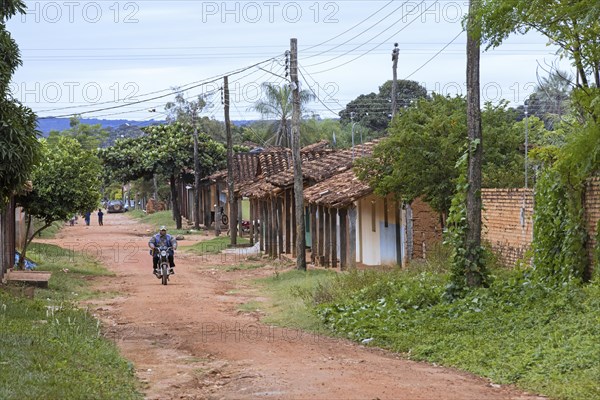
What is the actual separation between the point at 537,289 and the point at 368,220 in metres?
16.6

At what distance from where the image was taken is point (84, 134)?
364 ft

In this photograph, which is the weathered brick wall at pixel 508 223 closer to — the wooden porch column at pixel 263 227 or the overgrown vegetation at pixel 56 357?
the overgrown vegetation at pixel 56 357

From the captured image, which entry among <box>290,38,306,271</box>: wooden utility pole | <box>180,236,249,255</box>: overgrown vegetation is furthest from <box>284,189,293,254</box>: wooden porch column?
<box>290,38,306,271</box>: wooden utility pole

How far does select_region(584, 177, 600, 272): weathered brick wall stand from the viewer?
16.6 m

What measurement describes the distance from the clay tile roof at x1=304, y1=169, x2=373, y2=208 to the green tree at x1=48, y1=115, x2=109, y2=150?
70242 mm

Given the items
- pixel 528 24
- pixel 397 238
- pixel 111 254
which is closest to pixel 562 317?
pixel 528 24

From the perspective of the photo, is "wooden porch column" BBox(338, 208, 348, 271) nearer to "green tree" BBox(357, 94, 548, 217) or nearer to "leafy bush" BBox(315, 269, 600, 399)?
"green tree" BBox(357, 94, 548, 217)

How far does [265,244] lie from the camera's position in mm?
42000

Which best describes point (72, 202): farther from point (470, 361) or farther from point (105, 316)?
point (470, 361)

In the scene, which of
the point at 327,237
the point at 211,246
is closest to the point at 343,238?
the point at 327,237

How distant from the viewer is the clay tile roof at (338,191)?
28.8 meters

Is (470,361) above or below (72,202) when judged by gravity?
below

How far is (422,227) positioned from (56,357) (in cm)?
1889

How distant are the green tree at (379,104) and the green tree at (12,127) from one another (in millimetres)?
57363
